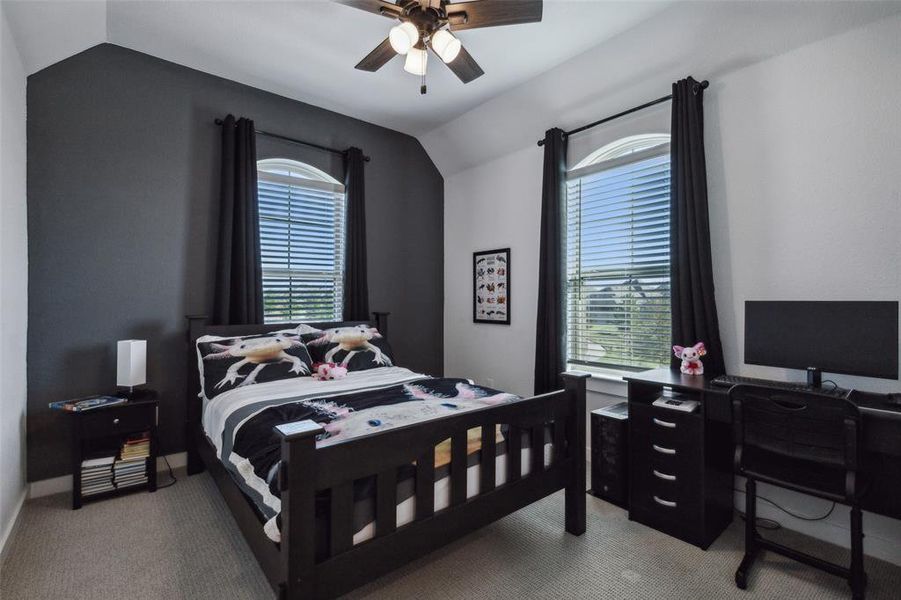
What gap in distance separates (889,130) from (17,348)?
4.69 metres

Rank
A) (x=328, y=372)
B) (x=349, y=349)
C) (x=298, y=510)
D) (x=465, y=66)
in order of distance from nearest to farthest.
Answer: (x=298, y=510), (x=465, y=66), (x=328, y=372), (x=349, y=349)

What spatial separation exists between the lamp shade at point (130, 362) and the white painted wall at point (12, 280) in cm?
45

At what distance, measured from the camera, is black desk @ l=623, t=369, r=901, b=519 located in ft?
5.37

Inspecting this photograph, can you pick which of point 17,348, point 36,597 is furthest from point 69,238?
point 36,597

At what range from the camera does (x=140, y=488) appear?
268cm

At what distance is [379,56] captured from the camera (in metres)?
2.38

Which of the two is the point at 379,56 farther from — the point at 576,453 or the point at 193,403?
the point at 193,403

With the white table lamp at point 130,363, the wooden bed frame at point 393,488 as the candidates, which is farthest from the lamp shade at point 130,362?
the wooden bed frame at point 393,488

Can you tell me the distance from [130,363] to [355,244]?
1.92 m

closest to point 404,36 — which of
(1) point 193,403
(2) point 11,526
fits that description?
(1) point 193,403

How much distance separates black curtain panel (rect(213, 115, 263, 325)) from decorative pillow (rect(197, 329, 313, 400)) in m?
0.28

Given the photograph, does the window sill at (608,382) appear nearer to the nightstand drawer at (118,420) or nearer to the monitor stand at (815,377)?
the monitor stand at (815,377)

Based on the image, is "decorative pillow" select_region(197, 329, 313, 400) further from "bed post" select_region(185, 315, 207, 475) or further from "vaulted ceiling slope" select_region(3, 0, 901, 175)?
"vaulted ceiling slope" select_region(3, 0, 901, 175)

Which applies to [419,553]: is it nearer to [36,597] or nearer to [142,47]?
[36,597]
